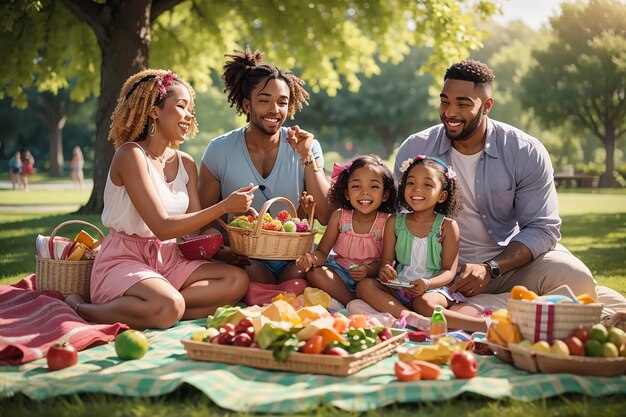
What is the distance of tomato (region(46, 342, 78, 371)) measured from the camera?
436cm

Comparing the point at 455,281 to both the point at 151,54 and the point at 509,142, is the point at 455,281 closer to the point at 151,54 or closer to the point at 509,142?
the point at 509,142

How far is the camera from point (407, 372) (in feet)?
13.3

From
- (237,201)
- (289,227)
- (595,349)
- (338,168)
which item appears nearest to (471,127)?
(338,168)

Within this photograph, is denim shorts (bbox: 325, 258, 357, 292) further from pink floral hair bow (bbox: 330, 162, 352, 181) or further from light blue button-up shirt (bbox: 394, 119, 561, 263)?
light blue button-up shirt (bbox: 394, 119, 561, 263)

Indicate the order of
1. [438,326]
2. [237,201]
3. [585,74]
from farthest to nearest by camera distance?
1. [585,74]
2. [237,201]
3. [438,326]

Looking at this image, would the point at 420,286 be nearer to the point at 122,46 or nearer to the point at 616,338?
the point at 616,338

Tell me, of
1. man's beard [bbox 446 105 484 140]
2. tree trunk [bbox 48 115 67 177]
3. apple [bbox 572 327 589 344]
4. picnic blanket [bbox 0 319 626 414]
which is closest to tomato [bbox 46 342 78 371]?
picnic blanket [bbox 0 319 626 414]

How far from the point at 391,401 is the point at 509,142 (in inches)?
126

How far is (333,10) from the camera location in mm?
16531

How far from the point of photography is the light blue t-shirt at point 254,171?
6703mm

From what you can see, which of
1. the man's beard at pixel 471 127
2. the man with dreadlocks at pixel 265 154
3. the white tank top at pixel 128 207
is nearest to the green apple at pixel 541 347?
the man's beard at pixel 471 127

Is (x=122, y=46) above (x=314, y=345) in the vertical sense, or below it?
above

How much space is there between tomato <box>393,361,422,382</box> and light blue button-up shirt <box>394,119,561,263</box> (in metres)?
2.31

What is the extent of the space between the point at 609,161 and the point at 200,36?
2330 cm
